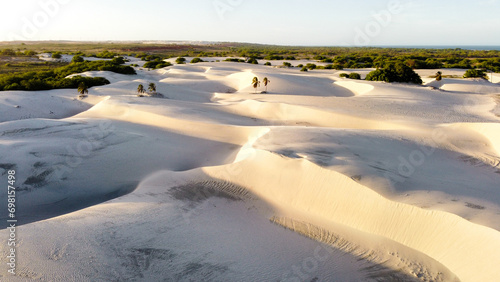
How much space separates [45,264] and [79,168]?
6.26 m

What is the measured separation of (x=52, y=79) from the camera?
99.2 feet

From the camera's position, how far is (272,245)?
298 inches

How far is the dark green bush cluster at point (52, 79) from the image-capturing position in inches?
1027

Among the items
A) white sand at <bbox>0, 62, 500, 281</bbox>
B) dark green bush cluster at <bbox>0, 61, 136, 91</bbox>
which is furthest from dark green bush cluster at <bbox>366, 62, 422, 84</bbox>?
dark green bush cluster at <bbox>0, 61, 136, 91</bbox>

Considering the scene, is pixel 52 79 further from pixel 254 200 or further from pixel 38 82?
pixel 254 200

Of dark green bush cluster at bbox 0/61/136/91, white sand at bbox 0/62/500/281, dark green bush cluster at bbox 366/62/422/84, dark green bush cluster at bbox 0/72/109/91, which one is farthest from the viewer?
dark green bush cluster at bbox 366/62/422/84

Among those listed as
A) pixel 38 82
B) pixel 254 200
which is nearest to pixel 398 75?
pixel 254 200

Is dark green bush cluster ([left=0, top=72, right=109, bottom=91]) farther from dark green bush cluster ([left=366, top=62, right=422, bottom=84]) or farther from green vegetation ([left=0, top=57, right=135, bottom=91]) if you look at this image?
dark green bush cluster ([left=366, top=62, right=422, bottom=84])

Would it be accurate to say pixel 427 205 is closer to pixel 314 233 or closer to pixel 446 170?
pixel 314 233

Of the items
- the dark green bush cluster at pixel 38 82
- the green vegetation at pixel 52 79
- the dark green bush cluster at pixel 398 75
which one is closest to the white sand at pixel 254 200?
the dark green bush cluster at pixel 38 82

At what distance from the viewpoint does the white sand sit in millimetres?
6508

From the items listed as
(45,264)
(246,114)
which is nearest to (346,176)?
(45,264)

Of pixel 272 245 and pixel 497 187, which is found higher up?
pixel 497 187

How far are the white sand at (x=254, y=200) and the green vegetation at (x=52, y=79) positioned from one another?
555 inches
